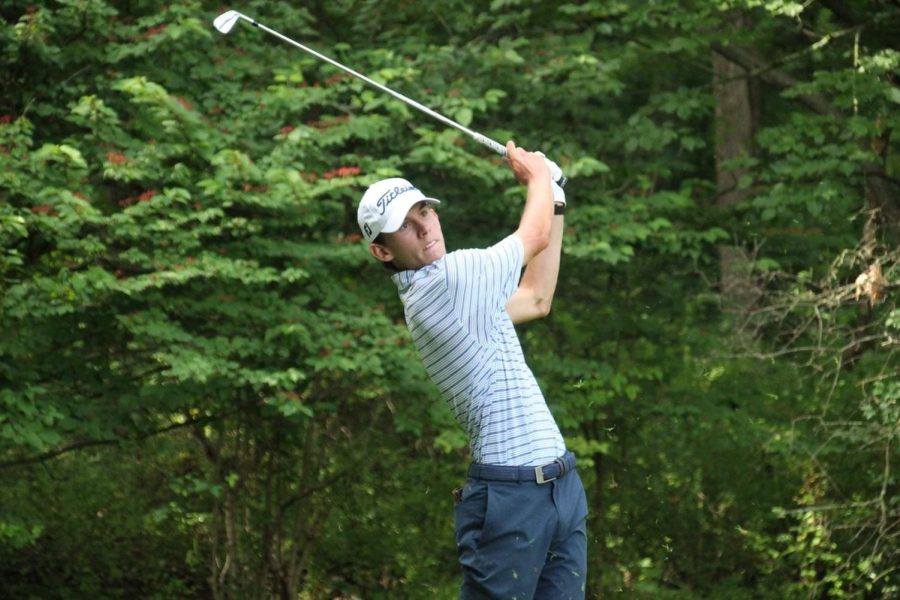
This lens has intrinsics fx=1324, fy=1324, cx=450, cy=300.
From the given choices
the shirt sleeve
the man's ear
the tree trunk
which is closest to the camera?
the shirt sleeve

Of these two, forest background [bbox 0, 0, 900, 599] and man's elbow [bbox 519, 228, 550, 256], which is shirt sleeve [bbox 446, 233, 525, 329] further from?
forest background [bbox 0, 0, 900, 599]

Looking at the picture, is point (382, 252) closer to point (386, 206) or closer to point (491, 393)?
point (386, 206)

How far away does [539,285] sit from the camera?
Result: 3594 mm

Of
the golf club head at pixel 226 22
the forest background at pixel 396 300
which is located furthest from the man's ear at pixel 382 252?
the forest background at pixel 396 300

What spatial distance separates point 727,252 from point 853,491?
1.94 meters

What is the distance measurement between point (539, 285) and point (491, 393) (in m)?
0.51

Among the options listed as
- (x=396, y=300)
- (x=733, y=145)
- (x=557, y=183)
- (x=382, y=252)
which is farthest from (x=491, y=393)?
(x=733, y=145)

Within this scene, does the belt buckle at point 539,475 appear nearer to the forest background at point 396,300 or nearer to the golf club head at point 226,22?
the golf club head at point 226,22

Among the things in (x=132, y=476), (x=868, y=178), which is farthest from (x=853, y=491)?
(x=132, y=476)

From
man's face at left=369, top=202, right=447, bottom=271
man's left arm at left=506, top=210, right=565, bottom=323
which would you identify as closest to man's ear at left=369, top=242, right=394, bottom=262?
man's face at left=369, top=202, right=447, bottom=271

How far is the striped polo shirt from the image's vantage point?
3.13 m

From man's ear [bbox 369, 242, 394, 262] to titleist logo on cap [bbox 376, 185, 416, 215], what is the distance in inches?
4.3

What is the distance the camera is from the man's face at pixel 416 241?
3211mm

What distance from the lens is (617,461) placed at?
791cm
